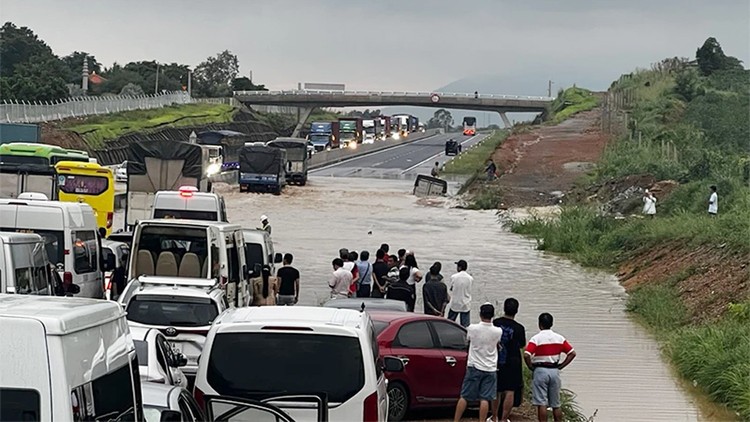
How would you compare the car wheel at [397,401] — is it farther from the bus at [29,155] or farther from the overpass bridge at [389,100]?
the overpass bridge at [389,100]

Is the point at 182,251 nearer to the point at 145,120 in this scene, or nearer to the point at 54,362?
the point at 54,362

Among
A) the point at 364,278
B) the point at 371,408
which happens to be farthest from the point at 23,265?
the point at 364,278

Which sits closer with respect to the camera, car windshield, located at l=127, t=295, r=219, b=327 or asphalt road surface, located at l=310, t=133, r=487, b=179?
car windshield, located at l=127, t=295, r=219, b=327

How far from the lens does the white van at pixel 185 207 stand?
27531 mm

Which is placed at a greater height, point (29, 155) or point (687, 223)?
point (29, 155)

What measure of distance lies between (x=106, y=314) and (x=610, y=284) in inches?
1126

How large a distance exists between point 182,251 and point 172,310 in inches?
158

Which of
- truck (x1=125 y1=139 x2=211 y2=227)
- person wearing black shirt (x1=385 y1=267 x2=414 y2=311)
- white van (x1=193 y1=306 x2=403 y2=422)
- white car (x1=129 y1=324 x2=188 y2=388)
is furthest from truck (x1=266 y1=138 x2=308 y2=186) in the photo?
white van (x1=193 y1=306 x2=403 y2=422)

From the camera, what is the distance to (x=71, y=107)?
273 feet

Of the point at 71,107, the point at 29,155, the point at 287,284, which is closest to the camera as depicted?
the point at 287,284

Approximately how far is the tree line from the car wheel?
76.6m

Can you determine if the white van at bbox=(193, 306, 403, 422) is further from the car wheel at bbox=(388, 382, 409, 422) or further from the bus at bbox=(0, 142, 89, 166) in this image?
the bus at bbox=(0, 142, 89, 166)

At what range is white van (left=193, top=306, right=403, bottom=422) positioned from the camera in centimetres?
857

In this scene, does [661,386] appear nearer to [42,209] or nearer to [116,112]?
[42,209]
